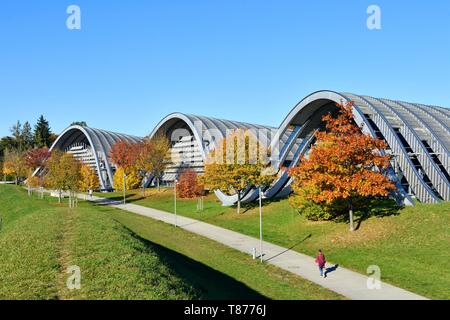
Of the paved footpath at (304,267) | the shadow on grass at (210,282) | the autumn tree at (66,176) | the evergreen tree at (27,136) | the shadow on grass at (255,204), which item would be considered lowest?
the paved footpath at (304,267)

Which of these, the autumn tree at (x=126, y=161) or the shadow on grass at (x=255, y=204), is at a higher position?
the autumn tree at (x=126, y=161)

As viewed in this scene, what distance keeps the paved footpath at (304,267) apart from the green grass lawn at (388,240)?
82cm

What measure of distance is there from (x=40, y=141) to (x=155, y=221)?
92.9 m

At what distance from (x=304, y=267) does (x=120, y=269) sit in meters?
10.2

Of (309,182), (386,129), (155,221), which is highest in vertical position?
(386,129)

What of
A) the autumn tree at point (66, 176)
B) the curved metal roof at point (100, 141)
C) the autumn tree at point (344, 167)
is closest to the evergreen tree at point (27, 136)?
the curved metal roof at point (100, 141)

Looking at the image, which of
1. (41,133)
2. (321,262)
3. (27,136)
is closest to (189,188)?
(321,262)

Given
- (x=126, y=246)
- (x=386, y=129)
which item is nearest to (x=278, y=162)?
(x=386, y=129)

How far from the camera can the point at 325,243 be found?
2442cm

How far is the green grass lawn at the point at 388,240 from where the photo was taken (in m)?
17.6

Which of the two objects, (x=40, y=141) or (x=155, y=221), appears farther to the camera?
(x=40, y=141)

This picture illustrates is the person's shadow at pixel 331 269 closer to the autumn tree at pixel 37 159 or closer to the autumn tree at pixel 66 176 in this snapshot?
the autumn tree at pixel 66 176
